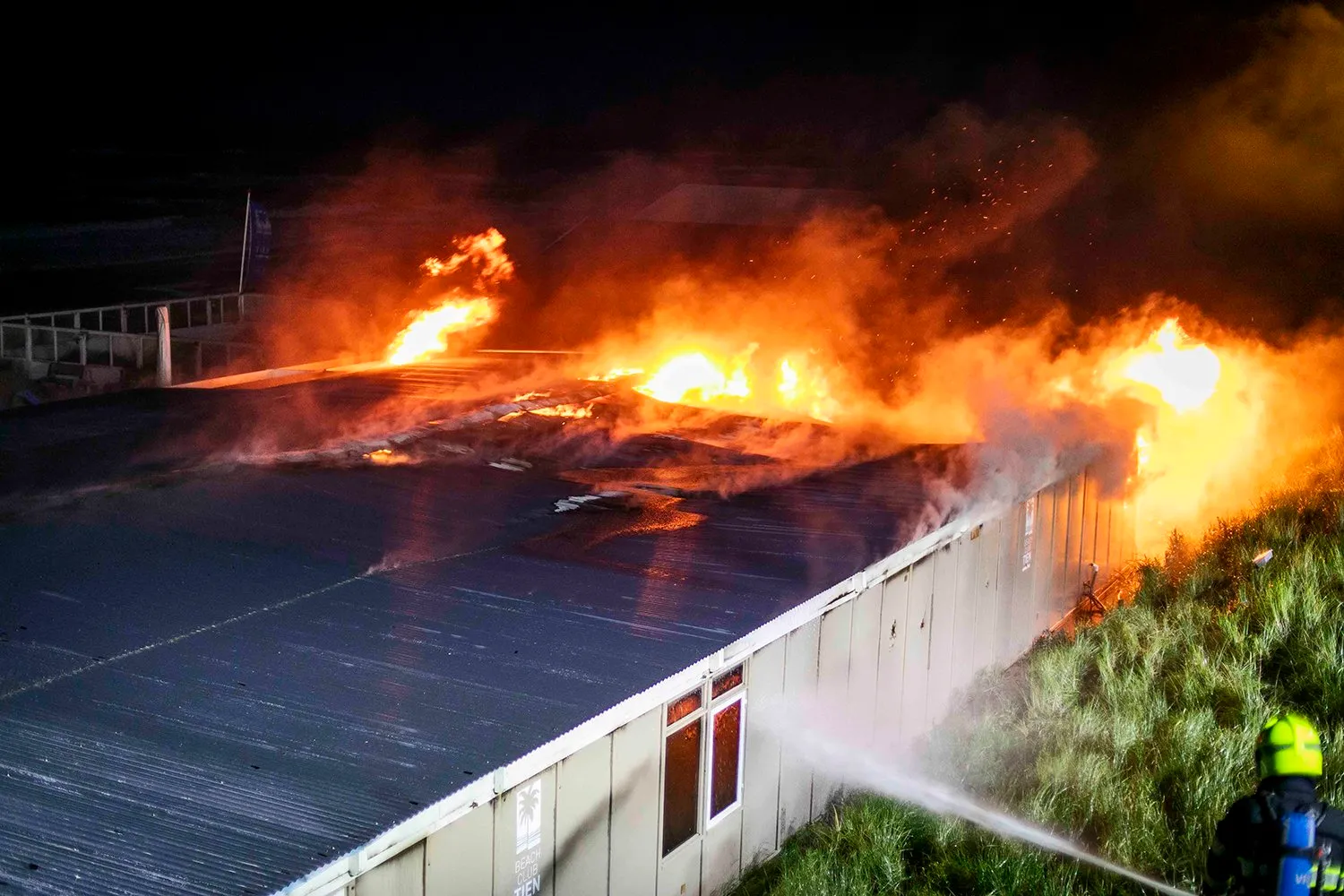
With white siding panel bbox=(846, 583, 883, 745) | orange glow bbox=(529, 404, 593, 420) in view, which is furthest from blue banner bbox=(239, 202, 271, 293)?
white siding panel bbox=(846, 583, 883, 745)

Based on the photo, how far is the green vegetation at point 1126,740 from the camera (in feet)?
29.8

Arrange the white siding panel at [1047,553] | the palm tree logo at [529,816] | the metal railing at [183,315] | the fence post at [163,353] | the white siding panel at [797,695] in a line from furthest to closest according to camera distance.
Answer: the metal railing at [183,315]
the fence post at [163,353]
the white siding panel at [1047,553]
the white siding panel at [797,695]
the palm tree logo at [529,816]

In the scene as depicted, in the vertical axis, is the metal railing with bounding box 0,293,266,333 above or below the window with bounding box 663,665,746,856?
above

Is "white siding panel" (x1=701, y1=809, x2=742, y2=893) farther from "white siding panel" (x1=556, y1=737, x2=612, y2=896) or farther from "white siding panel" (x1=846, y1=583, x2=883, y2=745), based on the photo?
"white siding panel" (x1=846, y1=583, x2=883, y2=745)

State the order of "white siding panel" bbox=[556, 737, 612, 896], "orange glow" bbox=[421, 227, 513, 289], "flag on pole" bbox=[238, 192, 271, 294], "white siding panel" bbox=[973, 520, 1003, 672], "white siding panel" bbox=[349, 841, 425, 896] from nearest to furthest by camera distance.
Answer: "white siding panel" bbox=[349, 841, 425, 896] < "white siding panel" bbox=[556, 737, 612, 896] < "white siding panel" bbox=[973, 520, 1003, 672] < "flag on pole" bbox=[238, 192, 271, 294] < "orange glow" bbox=[421, 227, 513, 289]

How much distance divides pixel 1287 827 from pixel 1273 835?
0.23 feet

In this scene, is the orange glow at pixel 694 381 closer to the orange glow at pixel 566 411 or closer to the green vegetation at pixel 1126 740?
the orange glow at pixel 566 411

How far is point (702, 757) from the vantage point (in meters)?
8.77

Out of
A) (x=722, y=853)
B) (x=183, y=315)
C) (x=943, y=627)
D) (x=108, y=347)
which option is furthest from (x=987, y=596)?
(x=183, y=315)

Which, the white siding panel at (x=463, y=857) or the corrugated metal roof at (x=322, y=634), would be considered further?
the white siding panel at (x=463, y=857)

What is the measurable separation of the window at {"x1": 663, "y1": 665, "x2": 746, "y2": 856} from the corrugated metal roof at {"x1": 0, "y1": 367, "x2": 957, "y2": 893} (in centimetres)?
37

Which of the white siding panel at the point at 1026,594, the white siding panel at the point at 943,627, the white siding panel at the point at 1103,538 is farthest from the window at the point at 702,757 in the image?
the white siding panel at the point at 1103,538

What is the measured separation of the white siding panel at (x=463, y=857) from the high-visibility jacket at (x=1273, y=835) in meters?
3.42

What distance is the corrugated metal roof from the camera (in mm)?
5871
